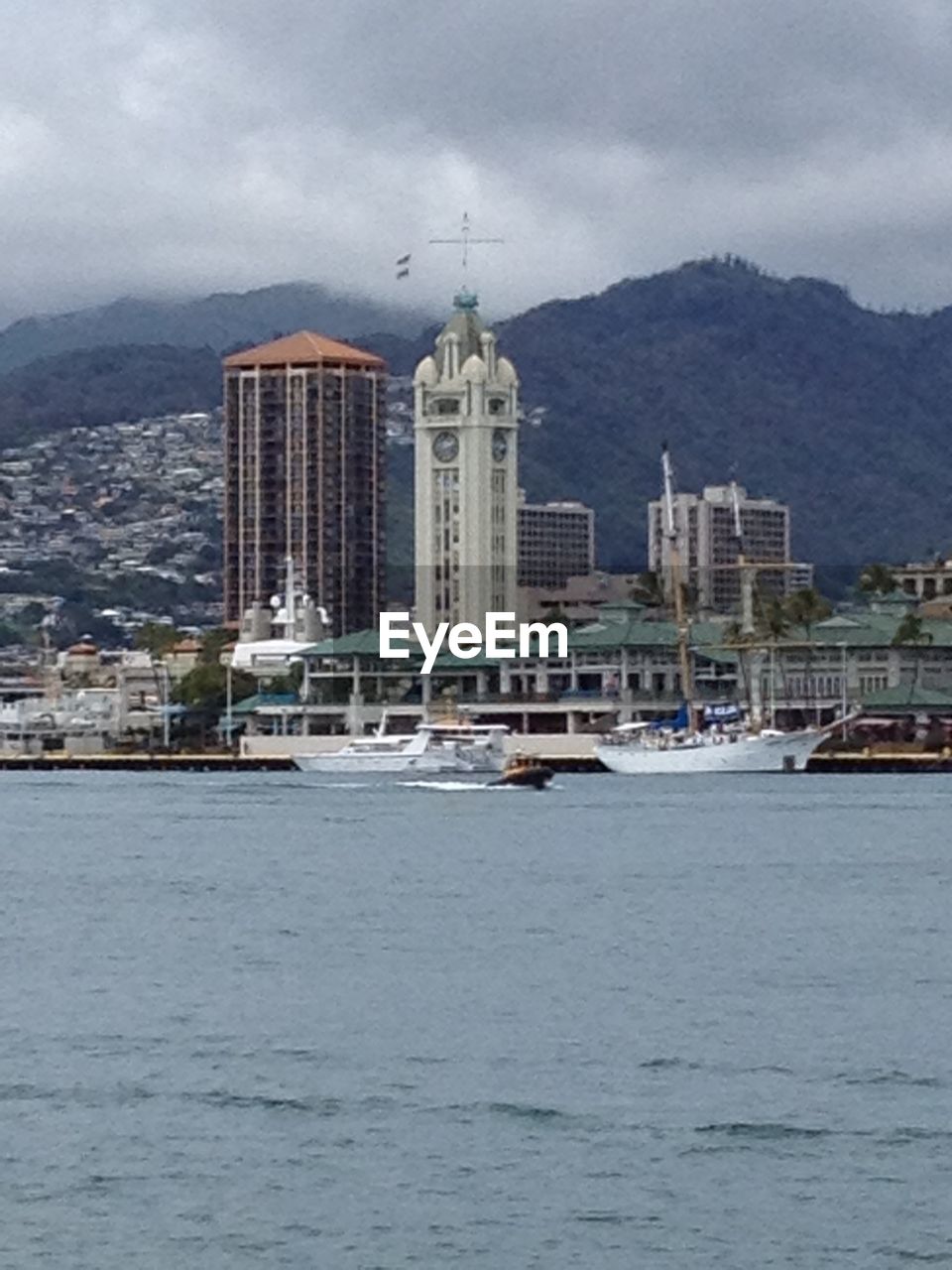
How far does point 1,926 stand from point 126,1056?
58.1 feet

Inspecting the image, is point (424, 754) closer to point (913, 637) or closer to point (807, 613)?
point (913, 637)

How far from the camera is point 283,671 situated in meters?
198

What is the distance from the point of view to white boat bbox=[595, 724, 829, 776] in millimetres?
145375

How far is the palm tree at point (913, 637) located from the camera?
584 feet

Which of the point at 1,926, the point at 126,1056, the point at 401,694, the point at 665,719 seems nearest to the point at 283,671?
the point at 401,694

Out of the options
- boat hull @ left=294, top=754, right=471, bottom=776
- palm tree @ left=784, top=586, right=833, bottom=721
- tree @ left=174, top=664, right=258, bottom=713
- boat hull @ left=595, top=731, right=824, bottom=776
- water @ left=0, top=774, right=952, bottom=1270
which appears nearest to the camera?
water @ left=0, top=774, right=952, bottom=1270

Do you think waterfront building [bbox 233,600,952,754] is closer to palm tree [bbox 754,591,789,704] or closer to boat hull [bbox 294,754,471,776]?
palm tree [bbox 754,591,789,704]

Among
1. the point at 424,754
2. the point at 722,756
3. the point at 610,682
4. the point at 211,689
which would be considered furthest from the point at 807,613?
the point at 424,754

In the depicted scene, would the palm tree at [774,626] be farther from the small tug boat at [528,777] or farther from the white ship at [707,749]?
the small tug boat at [528,777]

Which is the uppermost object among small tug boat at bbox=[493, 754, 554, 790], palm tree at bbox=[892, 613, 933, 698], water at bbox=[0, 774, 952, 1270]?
palm tree at bbox=[892, 613, 933, 698]

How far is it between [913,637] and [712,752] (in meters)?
35.3

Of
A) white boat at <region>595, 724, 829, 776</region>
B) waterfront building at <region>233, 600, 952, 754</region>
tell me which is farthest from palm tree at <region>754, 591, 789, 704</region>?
white boat at <region>595, 724, 829, 776</region>

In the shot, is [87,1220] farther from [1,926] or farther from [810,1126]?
[1,926]

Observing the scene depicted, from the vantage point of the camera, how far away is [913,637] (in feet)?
586
